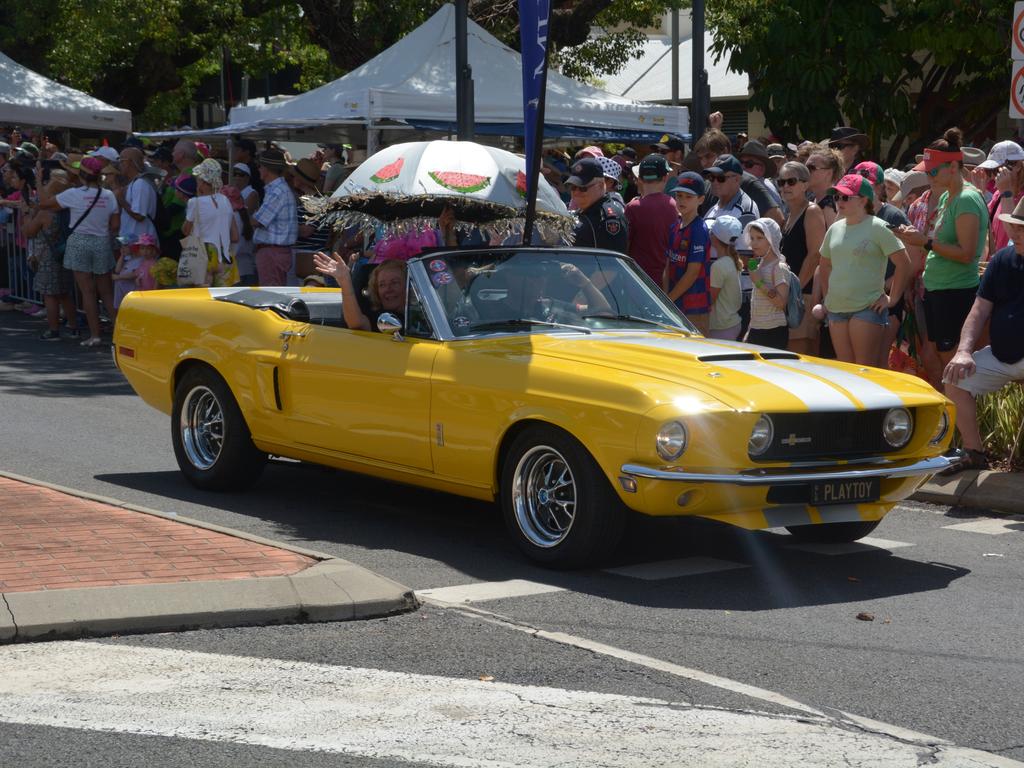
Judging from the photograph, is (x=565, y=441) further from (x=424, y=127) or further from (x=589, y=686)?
(x=424, y=127)

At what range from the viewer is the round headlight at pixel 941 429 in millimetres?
7715

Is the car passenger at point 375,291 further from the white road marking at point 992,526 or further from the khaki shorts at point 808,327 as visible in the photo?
the khaki shorts at point 808,327

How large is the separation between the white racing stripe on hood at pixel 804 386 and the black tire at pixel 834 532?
3.36 ft

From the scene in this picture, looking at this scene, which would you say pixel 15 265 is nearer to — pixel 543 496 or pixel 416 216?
pixel 416 216

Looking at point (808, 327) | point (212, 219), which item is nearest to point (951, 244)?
point (808, 327)

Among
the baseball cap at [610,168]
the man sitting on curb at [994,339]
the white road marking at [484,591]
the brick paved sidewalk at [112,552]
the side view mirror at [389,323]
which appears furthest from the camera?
the baseball cap at [610,168]

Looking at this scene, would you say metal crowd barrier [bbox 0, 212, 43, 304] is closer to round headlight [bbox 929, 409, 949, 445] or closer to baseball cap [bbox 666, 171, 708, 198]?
baseball cap [bbox 666, 171, 708, 198]

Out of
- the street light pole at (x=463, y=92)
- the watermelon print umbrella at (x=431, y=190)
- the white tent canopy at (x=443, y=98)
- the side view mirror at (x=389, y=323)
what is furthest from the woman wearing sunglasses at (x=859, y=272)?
the white tent canopy at (x=443, y=98)

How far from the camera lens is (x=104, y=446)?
11.2 metres

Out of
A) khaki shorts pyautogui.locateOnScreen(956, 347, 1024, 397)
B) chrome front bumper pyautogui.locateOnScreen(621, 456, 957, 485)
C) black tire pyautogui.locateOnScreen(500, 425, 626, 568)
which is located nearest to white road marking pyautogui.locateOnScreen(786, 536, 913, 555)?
chrome front bumper pyautogui.locateOnScreen(621, 456, 957, 485)

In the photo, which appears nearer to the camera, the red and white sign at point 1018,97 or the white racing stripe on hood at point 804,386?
the white racing stripe on hood at point 804,386

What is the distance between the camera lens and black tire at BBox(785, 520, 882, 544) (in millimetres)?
8195

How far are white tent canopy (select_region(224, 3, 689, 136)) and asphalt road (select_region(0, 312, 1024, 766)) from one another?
8.23 meters

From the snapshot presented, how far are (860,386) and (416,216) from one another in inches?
146
